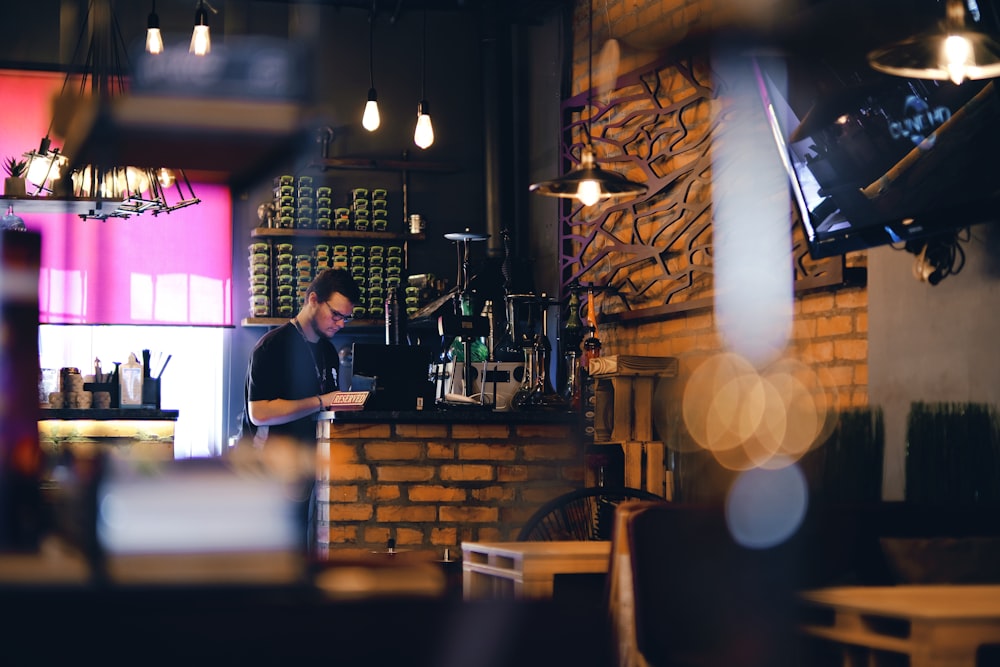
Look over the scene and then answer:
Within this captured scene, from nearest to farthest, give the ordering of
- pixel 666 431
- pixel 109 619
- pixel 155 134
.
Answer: pixel 109 619
pixel 155 134
pixel 666 431

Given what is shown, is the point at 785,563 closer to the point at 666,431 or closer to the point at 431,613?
the point at 431,613

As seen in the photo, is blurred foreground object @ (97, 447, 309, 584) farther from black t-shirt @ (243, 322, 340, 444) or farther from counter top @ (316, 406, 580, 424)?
counter top @ (316, 406, 580, 424)

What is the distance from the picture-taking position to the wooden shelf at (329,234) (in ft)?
27.0

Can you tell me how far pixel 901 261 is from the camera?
404 cm

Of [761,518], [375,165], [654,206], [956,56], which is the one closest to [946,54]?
[956,56]

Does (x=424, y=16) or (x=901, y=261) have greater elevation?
(x=424, y=16)

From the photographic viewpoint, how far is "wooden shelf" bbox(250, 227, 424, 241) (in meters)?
8.24

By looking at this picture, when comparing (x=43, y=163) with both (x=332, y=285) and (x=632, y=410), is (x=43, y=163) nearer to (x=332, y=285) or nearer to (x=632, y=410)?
(x=332, y=285)

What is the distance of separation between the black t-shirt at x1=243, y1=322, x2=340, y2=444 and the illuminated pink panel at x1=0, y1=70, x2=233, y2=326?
11.6 ft

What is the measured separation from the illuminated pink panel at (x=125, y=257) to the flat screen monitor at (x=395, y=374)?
3.52m

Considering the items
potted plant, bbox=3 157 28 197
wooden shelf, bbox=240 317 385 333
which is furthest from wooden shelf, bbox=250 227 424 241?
potted plant, bbox=3 157 28 197

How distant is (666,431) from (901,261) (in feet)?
5.96

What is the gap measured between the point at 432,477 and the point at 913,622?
121 inches

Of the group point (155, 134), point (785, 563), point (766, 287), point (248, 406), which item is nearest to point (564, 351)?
point (766, 287)
